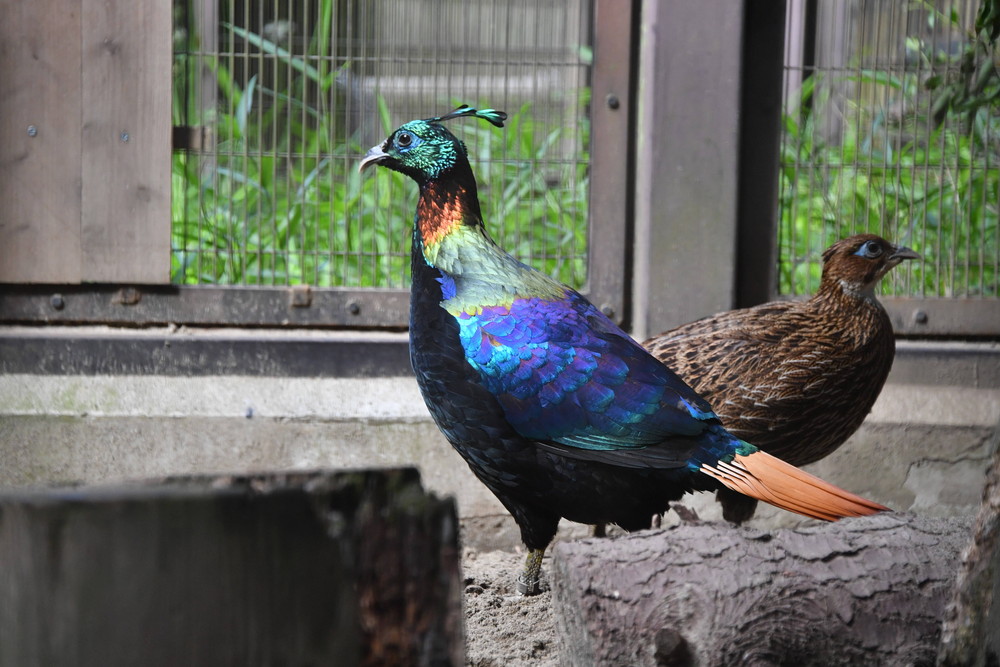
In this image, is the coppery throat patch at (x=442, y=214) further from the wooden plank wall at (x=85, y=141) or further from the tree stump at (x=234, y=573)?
the tree stump at (x=234, y=573)

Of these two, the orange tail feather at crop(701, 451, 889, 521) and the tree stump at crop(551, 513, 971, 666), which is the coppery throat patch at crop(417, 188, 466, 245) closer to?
the orange tail feather at crop(701, 451, 889, 521)

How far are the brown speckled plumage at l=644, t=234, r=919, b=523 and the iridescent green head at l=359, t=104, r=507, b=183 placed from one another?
0.91m

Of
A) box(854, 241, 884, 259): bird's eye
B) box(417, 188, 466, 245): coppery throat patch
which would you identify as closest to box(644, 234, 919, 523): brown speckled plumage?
box(854, 241, 884, 259): bird's eye

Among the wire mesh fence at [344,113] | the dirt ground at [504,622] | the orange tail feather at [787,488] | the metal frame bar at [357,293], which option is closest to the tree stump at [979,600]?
the orange tail feather at [787,488]

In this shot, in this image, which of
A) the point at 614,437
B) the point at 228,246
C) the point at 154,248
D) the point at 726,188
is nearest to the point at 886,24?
the point at 726,188

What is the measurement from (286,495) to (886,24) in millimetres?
3766

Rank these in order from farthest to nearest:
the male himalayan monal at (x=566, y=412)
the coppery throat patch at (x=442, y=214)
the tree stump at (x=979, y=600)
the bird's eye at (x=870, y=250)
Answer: the bird's eye at (x=870, y=250) → the coppery throat patch at (x=442, y=214) → the male himalayan monal at (x=566, y=412) → the tree stump at (x=979, y=600)

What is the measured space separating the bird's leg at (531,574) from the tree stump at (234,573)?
1.79 metres

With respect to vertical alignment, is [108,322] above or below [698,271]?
below

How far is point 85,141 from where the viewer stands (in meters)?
3.77

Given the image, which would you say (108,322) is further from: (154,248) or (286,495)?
(286,495)

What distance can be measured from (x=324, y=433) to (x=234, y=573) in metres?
2.65

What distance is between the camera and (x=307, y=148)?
4059 mm

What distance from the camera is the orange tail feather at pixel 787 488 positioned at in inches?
94.2
